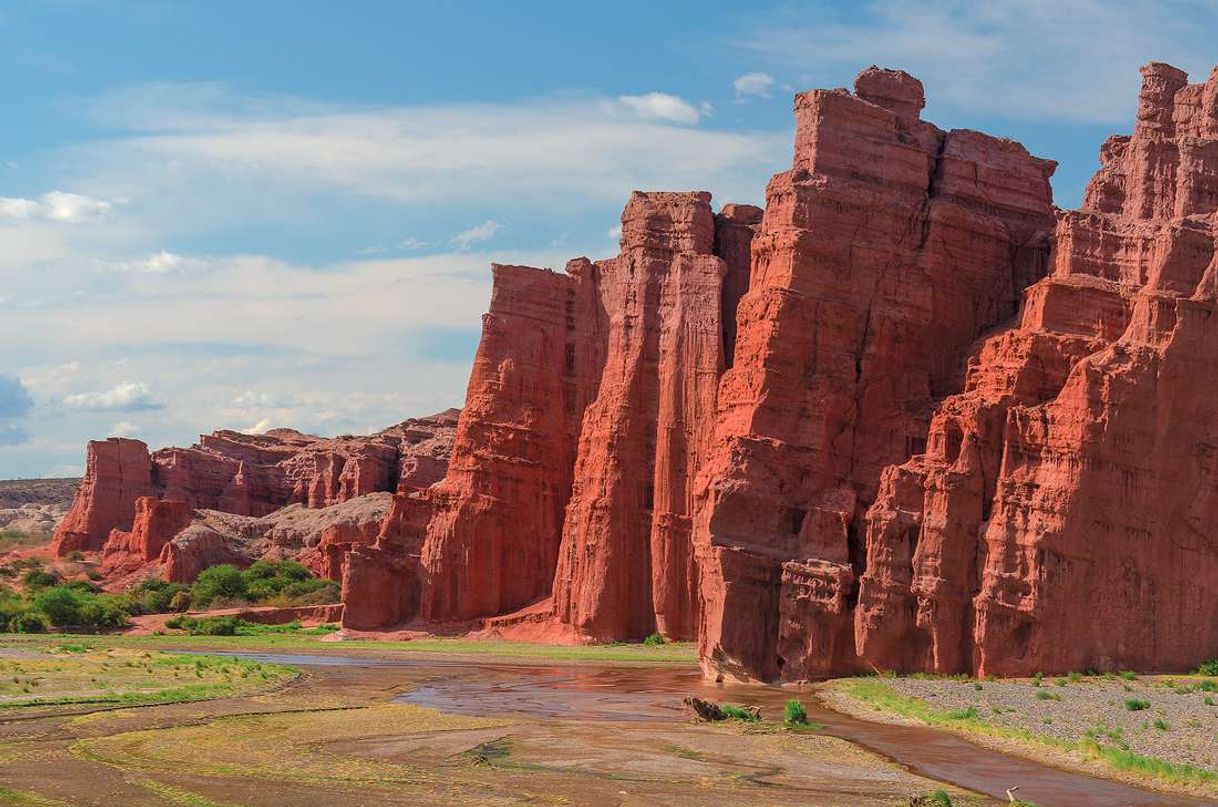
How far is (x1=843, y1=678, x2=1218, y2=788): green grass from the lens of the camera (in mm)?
30750

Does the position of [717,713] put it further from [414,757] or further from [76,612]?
[76,612]

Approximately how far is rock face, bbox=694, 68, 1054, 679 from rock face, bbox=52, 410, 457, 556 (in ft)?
167

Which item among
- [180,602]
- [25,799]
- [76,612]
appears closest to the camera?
[25,799]

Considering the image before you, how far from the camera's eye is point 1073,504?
157 ft

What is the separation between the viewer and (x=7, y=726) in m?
38.6

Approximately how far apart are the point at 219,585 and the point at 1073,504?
191 ft

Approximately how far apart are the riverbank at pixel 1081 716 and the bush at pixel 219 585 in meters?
51.8

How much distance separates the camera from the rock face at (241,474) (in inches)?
4611

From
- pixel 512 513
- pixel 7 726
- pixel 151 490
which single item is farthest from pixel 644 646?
pixel 151 490

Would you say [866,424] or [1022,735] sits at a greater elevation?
[866,424]

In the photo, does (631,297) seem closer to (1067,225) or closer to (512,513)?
(512,513)

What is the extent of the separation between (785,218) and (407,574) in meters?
29.3

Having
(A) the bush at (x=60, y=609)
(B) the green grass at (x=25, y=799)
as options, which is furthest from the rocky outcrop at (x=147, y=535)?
(B) the green grass at (x=25, y=799)

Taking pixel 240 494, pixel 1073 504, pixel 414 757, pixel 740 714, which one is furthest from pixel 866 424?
pixel 240 494
